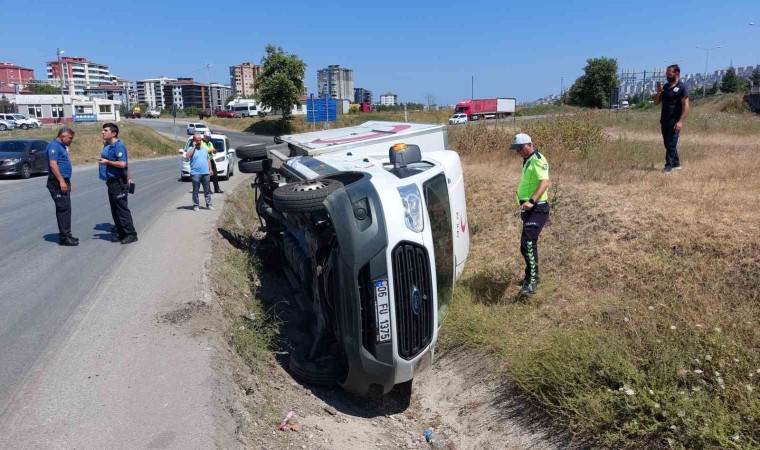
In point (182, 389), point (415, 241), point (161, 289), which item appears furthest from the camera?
point (161, 289)

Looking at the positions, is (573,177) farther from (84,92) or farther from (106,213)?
(84,92)

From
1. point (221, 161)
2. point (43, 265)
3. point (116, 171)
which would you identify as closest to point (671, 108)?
point (116, 171)

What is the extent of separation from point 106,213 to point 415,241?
9258 mm

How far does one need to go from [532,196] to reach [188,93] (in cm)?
18014

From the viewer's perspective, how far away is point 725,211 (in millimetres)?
7234

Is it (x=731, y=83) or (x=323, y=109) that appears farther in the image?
(x=731, y=83)

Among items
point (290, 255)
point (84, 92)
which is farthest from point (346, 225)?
point (84, 92)

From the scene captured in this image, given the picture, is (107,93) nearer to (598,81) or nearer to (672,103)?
(598,81)

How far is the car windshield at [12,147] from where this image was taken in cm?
2102

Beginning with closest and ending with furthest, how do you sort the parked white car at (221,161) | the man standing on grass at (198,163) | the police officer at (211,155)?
the man standing on grass at (198,163) < the police officer at (211,155) < the parked white car at (221,161)

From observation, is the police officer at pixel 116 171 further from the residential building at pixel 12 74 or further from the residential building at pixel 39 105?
the residential building at pixel 12 74

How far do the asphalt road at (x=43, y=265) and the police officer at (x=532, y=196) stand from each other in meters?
4.98

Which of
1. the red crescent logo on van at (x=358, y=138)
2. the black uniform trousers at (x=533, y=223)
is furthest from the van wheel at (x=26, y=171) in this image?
the black uniform trousers at (x=533, y=223)

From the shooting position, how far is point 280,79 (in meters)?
59.5
